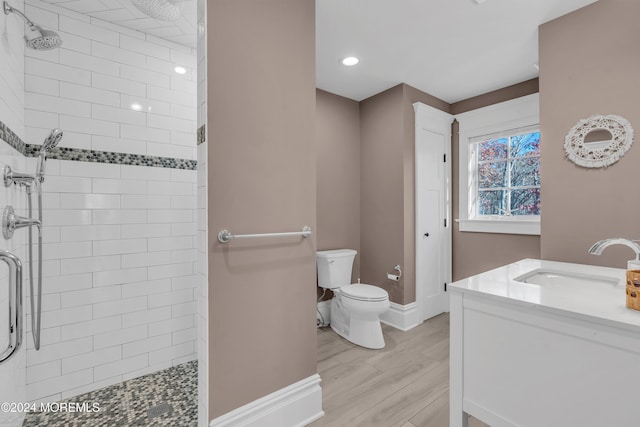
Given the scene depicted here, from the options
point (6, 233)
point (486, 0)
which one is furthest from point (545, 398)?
point (6, 233)

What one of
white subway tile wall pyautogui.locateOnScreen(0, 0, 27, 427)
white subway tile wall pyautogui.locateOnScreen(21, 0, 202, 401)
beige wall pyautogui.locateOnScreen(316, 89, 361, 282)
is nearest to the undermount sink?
beige wall pyautogui.locateOnScreen(316, 89, 361, 282)

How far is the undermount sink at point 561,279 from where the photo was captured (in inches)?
53.6

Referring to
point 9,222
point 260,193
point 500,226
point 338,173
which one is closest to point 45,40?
point 9,222

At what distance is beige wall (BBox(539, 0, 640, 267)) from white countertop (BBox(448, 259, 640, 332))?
1.14 ft

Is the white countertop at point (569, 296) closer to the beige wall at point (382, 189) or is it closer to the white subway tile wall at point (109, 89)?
the beige wall at point (382, 189)

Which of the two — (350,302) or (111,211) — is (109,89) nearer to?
(111,211)

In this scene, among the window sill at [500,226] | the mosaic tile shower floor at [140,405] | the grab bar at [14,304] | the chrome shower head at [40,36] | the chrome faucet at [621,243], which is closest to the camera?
the grab bar at [14,304]

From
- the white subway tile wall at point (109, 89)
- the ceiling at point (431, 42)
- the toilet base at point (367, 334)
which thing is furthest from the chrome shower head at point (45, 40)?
the toilet base at point (367, 334)

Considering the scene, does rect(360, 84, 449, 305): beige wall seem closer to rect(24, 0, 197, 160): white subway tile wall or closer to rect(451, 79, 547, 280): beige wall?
rect(451, 79, 547, 280): beige wall

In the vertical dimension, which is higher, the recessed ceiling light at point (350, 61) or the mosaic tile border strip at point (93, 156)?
the recessed ceiling light at point (350, 61)

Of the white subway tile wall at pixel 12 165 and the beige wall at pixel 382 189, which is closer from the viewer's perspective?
the white subway tile wall at pixel 12 165

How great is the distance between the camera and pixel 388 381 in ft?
6.48

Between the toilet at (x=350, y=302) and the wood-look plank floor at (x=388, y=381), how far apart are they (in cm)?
10

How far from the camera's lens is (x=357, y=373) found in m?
2.07
